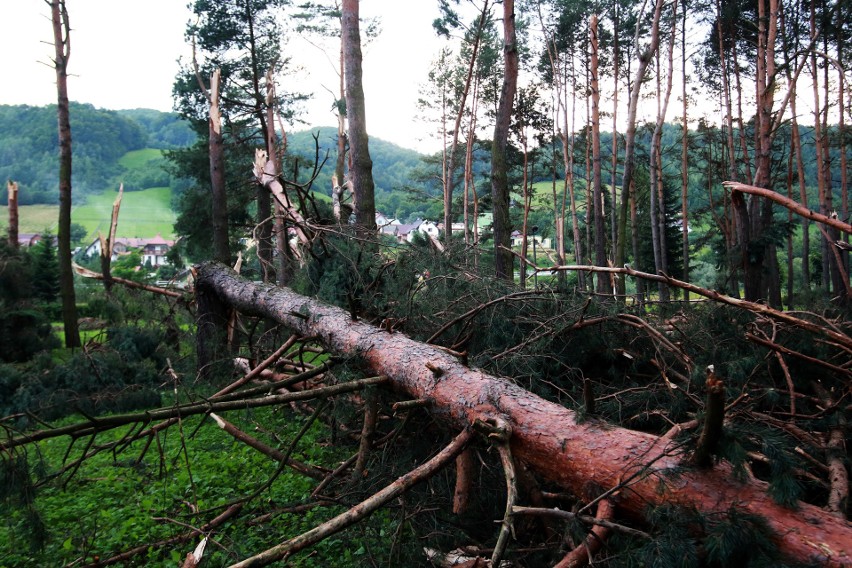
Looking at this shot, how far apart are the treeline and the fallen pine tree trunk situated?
A: 1949 inches

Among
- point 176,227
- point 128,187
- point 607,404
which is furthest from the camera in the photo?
point 128,187

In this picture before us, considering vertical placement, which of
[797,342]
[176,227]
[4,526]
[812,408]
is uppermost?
[176,227]

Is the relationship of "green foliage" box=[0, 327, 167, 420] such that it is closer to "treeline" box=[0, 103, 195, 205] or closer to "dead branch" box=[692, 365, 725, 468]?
"dead branch" box=[692, 365, 725, 468]

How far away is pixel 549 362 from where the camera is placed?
3.26 metres

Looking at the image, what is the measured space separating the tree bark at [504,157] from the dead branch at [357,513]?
574 centimetres

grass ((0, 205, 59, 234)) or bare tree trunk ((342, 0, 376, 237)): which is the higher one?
grass ((0, 205, 59, 234))

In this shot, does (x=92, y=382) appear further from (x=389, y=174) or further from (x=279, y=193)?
(x=389, y=174)

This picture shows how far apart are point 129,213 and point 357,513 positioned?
207 ft

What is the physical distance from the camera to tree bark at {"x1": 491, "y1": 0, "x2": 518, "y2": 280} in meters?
8.13

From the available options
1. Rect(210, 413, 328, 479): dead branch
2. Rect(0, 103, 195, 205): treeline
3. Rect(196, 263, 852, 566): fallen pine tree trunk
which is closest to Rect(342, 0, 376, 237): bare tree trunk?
Rect(210, 413, 328, 479): dead branch

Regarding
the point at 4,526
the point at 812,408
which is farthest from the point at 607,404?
the point at 4,526

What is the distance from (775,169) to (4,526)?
2279cm

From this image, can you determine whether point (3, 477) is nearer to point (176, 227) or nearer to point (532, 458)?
point (532, 458)

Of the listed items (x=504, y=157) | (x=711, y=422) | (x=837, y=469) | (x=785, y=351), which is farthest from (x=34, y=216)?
(x=837, y=469)
